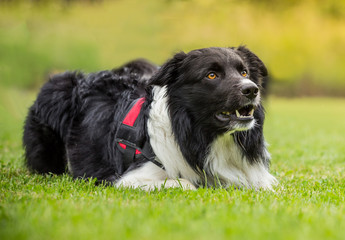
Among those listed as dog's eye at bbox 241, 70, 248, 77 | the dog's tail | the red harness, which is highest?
dog's eye at bbox 241, 70, 248, 77

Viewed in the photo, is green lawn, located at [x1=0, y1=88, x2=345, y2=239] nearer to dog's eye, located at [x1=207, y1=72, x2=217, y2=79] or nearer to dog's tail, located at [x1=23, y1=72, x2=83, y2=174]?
dog's tail, located at [x1=23, y1=72, x2=83, y2=174]

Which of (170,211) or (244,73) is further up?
(244,73)

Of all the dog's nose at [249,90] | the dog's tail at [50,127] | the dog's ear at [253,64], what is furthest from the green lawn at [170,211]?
the dog's nose at [249,90]

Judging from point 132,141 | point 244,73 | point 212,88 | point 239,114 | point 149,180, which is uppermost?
point 244,73

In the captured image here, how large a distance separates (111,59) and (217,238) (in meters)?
17.3

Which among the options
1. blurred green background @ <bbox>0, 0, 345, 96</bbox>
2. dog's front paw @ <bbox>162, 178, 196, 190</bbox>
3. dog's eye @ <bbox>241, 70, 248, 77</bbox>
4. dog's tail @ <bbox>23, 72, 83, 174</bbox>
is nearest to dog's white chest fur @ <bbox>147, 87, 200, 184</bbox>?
dog's front paw @ <bbox>162, 178, 196, 190</bbox>

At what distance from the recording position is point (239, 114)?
366cm

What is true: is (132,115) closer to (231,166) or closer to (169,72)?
(169,72)

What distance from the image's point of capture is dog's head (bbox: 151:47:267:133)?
3.57m

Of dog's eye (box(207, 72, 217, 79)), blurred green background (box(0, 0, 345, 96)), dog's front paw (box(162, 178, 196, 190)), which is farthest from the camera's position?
blurred green background (box(0, 0, 345, 96))

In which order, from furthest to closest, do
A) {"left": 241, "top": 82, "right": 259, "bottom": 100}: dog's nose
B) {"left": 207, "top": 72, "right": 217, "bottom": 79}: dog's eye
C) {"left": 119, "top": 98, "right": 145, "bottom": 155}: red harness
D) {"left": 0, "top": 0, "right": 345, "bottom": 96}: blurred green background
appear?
{"left": 0, "top": 0, "right": 345, "bottom": 96}: blurred green background < {"left": 119, "top": 98, "right": 145, "bottom": 155}: red harness < {"left": 207, "top": 72, "right": 217, "bottom": 79}: dog's eye < {"left": 241, "top": 82, "right": 259, "bottom": 100}: dog's nose

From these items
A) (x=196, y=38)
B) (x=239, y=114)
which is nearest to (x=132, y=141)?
(x=239, y=114)

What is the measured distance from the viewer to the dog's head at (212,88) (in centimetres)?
357

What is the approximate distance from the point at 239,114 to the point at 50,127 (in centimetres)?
242
